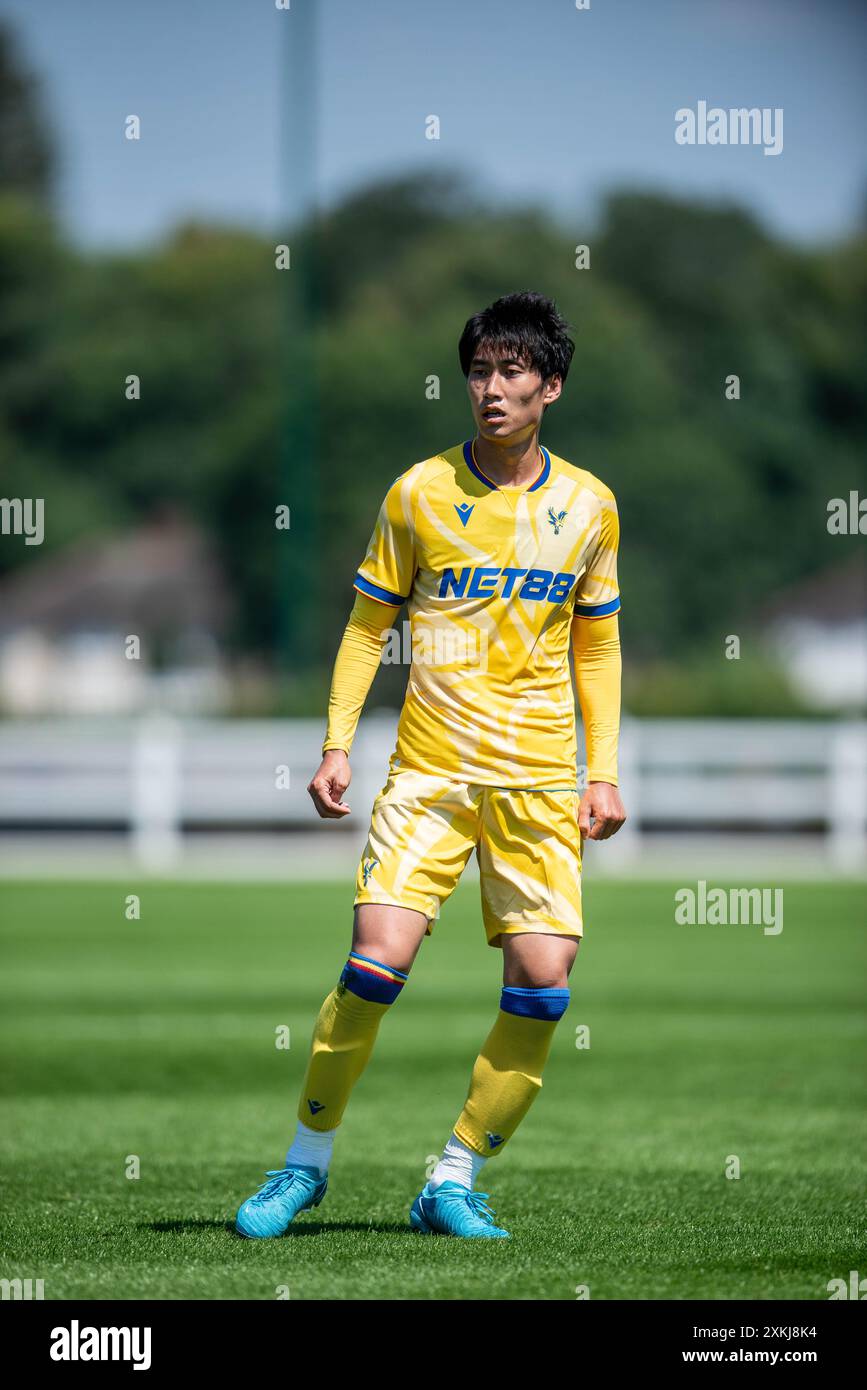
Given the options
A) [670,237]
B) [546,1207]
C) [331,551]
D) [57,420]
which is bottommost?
[546,1207]

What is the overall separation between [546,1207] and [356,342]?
5169 centimetres

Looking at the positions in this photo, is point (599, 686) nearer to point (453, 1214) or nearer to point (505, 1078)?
point (505, 1078)

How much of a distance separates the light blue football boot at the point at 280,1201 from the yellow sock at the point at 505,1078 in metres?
0.42

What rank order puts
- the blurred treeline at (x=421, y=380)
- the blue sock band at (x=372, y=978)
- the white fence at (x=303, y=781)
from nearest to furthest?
the blue sock band at (x=372, y=978) → the white fence at (x=303, y=781) → the blurred treeline at (x=421, y=380)

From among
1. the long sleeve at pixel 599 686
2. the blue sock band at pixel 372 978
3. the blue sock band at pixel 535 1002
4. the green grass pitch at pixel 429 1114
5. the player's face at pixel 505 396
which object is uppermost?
the player's face at pixel 505 396

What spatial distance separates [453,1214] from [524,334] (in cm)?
234

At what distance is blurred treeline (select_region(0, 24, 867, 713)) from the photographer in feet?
182

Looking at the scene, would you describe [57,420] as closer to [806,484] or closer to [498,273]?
[498,273]

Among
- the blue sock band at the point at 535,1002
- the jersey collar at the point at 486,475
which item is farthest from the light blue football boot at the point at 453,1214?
the jersey collar at the point at 486,475

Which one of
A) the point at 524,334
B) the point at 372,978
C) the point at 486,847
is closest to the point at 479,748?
the point at 486,847

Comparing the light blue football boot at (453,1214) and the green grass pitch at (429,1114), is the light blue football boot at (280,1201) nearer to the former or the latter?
the green grass pitch at (429,1114)

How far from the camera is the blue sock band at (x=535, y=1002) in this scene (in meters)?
5.23

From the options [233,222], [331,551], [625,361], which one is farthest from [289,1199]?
[233,222]
